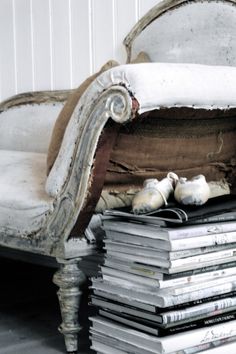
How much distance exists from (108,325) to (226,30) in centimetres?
96

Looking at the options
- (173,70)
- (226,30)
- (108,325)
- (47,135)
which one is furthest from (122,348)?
(47,135)

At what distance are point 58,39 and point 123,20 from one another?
16.2 inches

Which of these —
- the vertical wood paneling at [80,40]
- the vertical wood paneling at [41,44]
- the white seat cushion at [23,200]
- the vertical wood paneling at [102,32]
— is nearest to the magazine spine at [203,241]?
the white seat cushion at [23,200]

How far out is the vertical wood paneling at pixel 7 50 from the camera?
10.0 ft

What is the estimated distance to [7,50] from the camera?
3092mm

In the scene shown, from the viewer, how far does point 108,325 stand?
4.73 feet

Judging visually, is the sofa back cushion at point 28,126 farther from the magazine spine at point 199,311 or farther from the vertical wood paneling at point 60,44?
the magazine spine at point 199,311

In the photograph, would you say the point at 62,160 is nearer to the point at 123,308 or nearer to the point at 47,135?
the point at 123,308

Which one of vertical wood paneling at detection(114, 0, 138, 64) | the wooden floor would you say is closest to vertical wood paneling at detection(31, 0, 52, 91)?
vertical wood paneling at detection(114, 0, 138, 64)

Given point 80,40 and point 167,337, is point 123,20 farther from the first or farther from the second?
point 167,337

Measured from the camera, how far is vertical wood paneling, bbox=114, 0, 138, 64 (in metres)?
2.43

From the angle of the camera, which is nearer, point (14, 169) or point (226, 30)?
point (14, 169)

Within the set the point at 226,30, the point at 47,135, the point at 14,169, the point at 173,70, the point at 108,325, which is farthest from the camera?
the point at 47,135

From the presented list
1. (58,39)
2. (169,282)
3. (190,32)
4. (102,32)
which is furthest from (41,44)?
(169,282)
